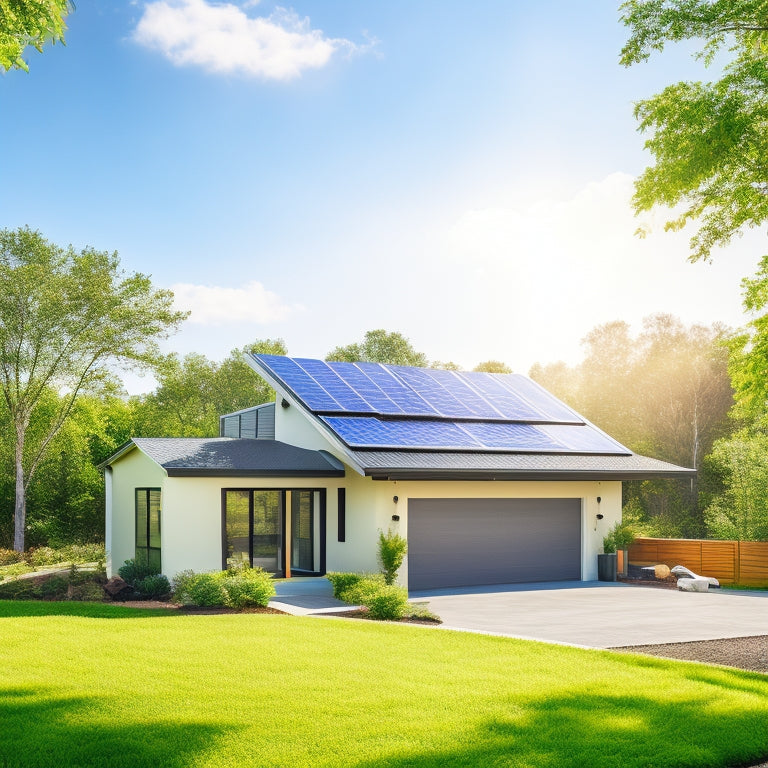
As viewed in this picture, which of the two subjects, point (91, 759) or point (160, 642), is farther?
point (160, 642)

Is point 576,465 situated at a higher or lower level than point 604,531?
higher

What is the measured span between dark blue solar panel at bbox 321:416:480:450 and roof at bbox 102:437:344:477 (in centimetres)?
94

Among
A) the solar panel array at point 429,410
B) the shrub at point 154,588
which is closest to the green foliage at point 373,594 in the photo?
the solar panel array at point 429,410

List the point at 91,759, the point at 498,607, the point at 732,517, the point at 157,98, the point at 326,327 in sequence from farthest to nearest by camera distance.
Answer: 1. the point at 326,327
2. the point at 732,517
3. the point at 157,98
4. the point at 498,607
5. the point at 91,759

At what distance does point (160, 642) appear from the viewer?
10266mm

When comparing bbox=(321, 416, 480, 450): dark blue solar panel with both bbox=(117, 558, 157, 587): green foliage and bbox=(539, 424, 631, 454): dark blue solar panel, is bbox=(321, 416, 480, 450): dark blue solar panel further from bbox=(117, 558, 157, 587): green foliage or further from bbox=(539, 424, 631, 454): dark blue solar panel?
bbox=(117, 558, 157, 587): green foliage

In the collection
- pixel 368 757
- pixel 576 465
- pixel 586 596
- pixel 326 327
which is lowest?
pixel 586 596

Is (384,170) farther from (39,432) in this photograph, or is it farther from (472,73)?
(39,432)

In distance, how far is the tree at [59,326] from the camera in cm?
2673

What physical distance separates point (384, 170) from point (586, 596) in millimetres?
11369

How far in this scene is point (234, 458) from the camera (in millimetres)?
18219

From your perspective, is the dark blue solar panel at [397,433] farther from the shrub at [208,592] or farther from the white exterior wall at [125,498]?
the shrub at [208,592]

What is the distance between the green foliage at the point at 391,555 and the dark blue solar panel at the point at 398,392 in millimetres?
4121

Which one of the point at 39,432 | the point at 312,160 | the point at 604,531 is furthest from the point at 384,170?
the point at 39,432
